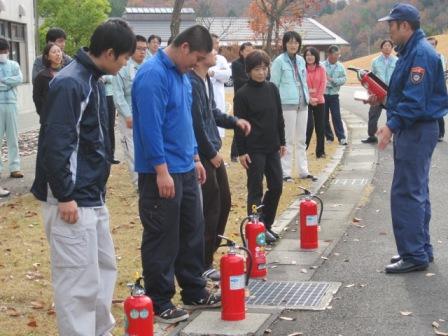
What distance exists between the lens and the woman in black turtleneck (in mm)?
7570

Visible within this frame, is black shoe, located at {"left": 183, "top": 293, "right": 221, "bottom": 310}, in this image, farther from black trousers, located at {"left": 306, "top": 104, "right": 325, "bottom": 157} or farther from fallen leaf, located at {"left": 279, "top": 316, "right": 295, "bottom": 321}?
black trousers, located at {"left": 306, "top": 104, "right": 325, "bottom": 157}

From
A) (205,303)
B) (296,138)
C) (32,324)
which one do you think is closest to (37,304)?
(32,324)

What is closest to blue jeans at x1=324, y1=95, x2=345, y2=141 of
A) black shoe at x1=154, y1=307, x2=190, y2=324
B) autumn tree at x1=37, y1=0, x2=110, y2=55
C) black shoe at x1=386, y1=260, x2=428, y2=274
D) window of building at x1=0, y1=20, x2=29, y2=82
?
black shoe at x1=386, y1=260, x2=428, y2=274

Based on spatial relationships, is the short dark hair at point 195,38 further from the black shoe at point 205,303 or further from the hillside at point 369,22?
the hillside at point 369,22

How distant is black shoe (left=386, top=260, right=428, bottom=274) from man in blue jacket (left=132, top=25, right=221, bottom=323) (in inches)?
80.1

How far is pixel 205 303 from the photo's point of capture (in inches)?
225

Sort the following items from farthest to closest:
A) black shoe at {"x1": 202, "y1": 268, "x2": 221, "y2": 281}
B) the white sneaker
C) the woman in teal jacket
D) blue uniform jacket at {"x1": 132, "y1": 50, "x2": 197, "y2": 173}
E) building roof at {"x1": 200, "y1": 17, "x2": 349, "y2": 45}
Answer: building roof at {"x1": 200, "y1": 17, "x2": 349, "y2": 45}
the woman in teal jacket
the white sneaker
black shoe at {"x1": 202, "y1": 268, "x2": 221, "y2": 281}
blue uniform jacket at {"x1": 132, "y1": 50, "x2": 197, "y2": 173}

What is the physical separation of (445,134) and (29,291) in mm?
13176

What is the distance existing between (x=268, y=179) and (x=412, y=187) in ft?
5.45

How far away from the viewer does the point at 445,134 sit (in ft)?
57.3

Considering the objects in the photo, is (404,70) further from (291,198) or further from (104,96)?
(291,198)

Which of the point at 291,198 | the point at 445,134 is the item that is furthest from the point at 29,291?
the point at 445,134

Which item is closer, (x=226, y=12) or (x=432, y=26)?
(x=226, y=12)

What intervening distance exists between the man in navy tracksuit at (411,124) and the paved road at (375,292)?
0.30 metres
